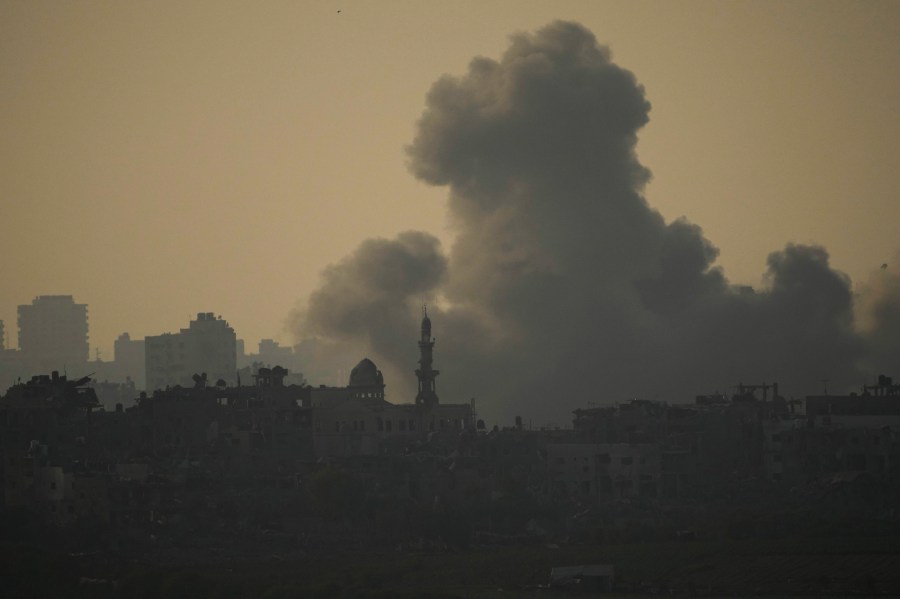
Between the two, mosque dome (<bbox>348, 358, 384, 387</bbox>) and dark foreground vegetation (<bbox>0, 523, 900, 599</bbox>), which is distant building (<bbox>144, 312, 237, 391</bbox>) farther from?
dark foreground vegetation (<bbox>0, 523, 900, 599</bbox>)

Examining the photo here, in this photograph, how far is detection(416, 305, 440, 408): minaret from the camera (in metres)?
93.8

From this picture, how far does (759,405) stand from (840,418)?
3.07 m

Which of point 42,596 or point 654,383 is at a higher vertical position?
point 654,383

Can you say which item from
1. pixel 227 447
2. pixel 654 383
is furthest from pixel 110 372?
pixel 227 447

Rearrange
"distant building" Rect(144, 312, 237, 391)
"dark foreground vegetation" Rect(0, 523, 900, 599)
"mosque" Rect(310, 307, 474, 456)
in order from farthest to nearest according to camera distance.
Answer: "distant building" Rect(144, 312, 237, 391), "mosque" Rect(310, 307, 474, 456), "dark foreground vegetation" Rect(0, 523, 900, 599)

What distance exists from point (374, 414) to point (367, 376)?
6044mm

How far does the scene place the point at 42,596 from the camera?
209 ft

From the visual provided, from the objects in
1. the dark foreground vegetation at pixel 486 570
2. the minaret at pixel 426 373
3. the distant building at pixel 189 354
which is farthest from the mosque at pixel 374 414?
the distant building at pixel 189 354

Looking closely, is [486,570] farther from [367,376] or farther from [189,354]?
[189,354]

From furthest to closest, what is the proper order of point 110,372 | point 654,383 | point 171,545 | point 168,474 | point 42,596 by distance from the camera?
point 110,372 < point 654,383 < point 168,474 < point 171,545 < point 42,596

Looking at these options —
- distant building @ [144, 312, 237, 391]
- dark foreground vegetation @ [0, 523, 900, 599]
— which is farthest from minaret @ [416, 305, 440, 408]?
distant building @ [144, 312, 237, 391]

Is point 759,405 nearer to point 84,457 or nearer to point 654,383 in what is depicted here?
point 654,383

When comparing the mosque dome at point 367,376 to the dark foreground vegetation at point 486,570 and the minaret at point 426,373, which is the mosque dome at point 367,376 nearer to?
the minaret at point 426,373

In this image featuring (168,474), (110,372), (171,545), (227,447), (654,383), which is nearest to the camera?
A: (171,545)
